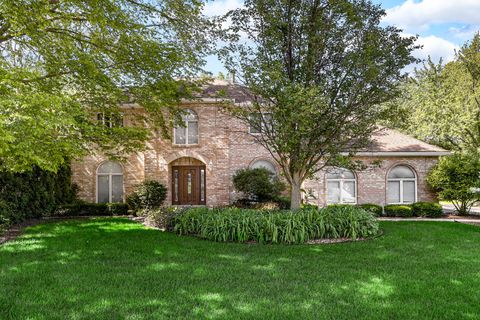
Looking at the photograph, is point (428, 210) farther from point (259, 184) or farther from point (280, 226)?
point (280, 226)

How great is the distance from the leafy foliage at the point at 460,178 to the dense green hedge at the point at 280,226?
27.9 ft

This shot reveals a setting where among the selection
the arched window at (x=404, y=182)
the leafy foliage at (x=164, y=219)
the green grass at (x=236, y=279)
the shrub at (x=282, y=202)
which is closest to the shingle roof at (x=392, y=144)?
the arched window at (x=404, y=182)

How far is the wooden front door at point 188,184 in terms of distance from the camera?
19.0 m

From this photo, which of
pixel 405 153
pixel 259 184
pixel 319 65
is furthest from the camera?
pixel 405 153

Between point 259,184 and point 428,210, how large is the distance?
8.56 metres

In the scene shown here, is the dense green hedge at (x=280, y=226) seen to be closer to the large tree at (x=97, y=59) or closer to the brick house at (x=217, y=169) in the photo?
the large tree at (x=97, y=59)

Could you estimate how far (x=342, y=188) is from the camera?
18.9 m

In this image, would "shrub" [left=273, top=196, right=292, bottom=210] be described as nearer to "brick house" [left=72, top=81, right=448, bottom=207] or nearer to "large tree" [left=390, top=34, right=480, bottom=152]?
"brick house" [left=72, top=81, right=448, bottom=207]

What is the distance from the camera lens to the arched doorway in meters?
19.0

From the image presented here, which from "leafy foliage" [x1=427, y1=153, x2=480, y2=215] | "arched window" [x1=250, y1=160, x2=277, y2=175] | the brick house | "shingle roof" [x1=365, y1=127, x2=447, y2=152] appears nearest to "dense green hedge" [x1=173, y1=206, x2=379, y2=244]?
the brick house

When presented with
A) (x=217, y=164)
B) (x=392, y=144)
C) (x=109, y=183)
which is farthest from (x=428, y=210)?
(x=109, y=183)

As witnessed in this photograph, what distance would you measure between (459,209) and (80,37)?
1894cm

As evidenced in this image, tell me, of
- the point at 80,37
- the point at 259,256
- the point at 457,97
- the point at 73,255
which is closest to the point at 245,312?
the point at 259,256

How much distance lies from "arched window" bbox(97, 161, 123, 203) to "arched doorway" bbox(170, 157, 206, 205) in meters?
3.18
